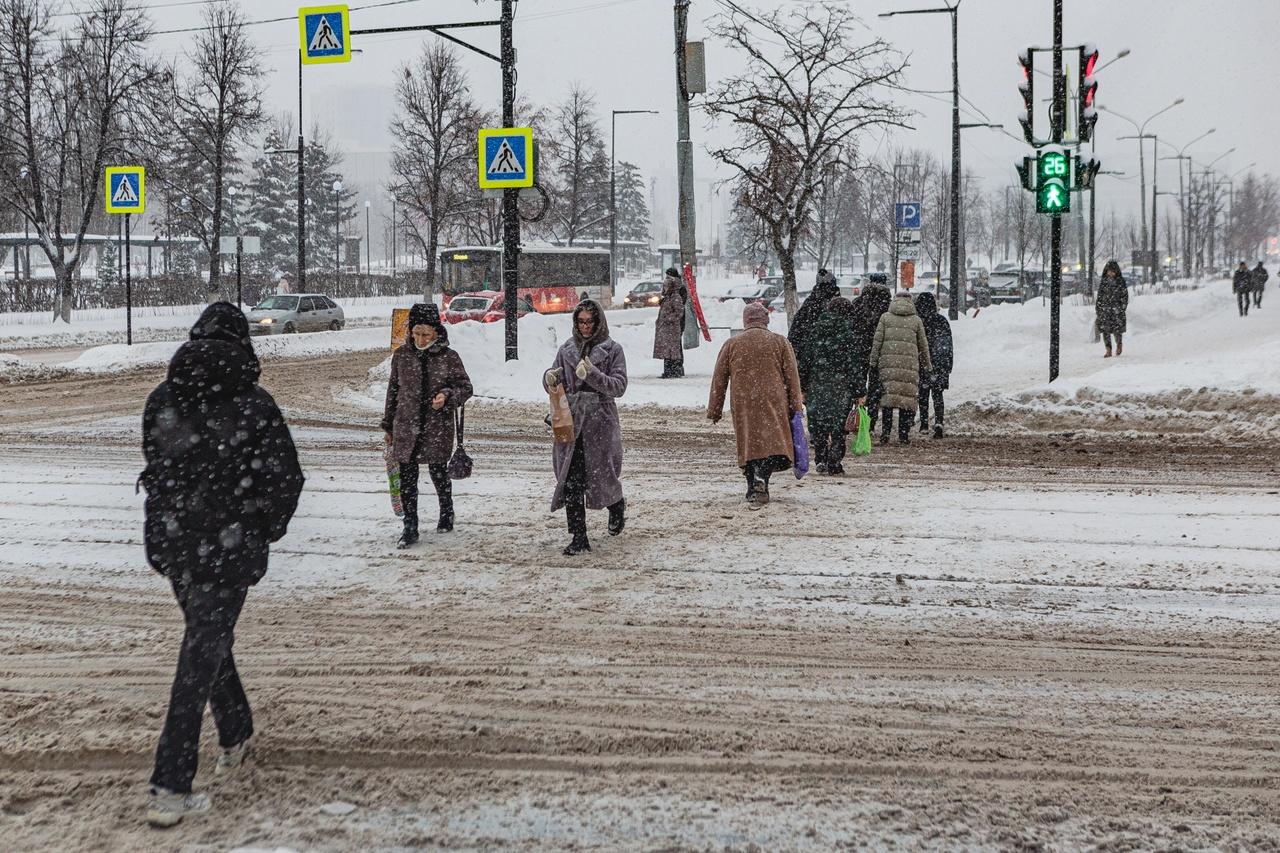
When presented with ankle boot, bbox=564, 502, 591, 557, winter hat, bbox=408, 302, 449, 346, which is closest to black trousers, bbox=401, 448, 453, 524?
winter hat, bbox=408, 302, 449, 346

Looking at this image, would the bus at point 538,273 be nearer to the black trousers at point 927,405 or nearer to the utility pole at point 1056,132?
the utility pole at point 1056,132

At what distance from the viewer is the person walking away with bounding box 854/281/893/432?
13.0 metres

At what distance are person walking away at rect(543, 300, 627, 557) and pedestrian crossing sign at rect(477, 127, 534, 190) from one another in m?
12.1

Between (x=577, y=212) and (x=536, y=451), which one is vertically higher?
(x=577, y=212)

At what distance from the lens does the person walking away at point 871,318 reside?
42.8 ft

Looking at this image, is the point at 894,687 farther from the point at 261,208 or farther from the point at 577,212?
the point at 261,208

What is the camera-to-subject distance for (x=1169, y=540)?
8320 millimetres

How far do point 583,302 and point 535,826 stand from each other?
14.4 ft

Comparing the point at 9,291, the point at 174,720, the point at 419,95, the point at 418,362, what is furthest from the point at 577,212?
the point at 174,720

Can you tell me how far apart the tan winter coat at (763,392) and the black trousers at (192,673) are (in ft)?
18.9

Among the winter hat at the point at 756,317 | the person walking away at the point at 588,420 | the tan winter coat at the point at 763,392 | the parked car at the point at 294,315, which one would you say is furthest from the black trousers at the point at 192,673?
the parked car at the point at 294,315

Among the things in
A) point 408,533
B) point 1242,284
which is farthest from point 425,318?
point 1242,284

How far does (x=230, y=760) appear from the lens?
452 cm

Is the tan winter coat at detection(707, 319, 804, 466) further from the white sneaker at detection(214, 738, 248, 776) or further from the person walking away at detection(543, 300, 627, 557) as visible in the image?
the white sneaker at detection(214, 738, 248, 776)
